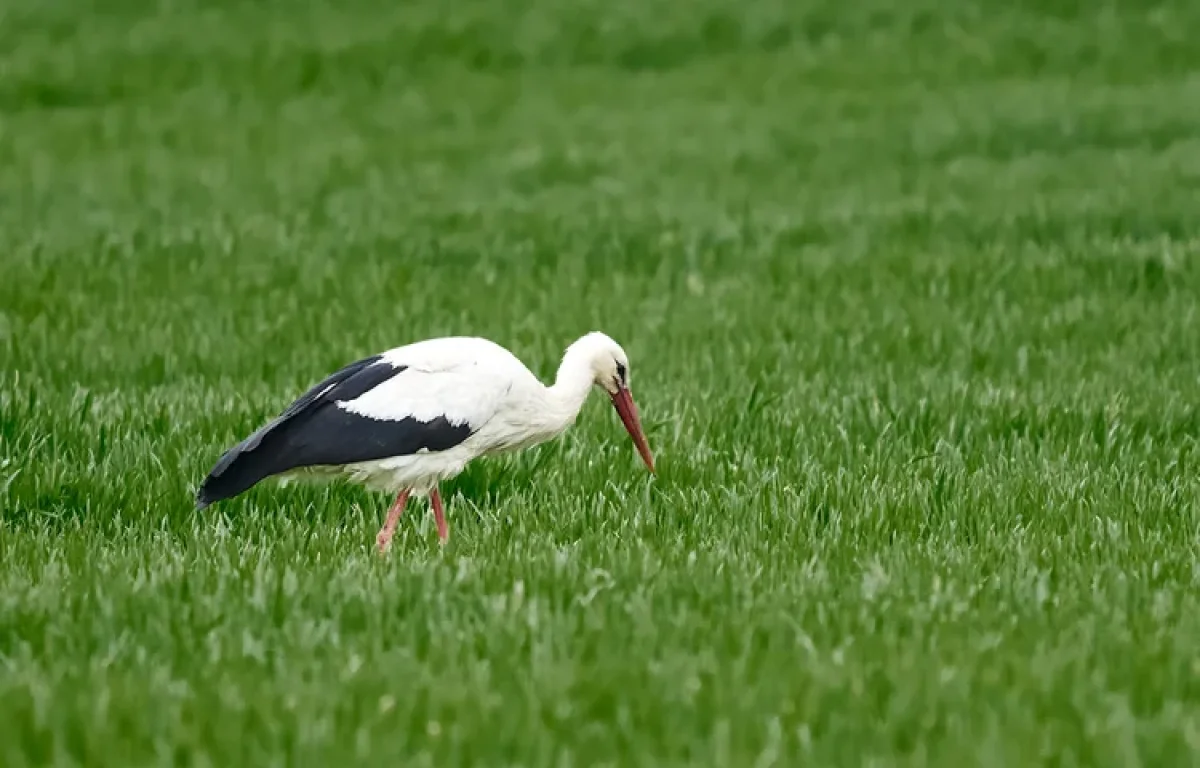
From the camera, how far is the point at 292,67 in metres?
23.2

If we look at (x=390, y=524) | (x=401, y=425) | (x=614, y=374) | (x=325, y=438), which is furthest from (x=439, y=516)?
(x=614, y=374)

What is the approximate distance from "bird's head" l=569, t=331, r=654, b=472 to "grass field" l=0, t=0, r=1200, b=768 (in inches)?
7.9

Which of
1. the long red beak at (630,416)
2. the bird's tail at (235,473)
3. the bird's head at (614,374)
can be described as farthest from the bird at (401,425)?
the long red beak at (630,416)

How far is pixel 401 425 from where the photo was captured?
254 inches

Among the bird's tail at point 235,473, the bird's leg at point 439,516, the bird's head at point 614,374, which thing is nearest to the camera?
the bird's tail at point 235,473

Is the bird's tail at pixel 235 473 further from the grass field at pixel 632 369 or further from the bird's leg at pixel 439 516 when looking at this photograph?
the bird's leg at pixel 439 516

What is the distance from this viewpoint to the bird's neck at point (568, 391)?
22.6ft

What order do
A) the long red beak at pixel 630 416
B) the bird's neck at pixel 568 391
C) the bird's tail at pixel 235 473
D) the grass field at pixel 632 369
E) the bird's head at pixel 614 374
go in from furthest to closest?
the long red beak at pixel 630 416 → the bird's head at pixel 614 374 → the bird's neck at pixel 568 391 → the bird's tail at pixel 235 473 → the grass field at pixel 632 369

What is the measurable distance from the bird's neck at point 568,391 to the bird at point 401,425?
1 cm

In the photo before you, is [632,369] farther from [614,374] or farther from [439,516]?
[439,516]

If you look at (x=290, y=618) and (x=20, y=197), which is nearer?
(x=290, y=618)

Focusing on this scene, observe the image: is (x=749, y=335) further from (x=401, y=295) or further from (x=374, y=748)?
(x=374, y=748)

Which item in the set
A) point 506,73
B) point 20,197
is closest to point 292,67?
point 506,73

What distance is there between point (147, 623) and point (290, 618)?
15.3 inches
